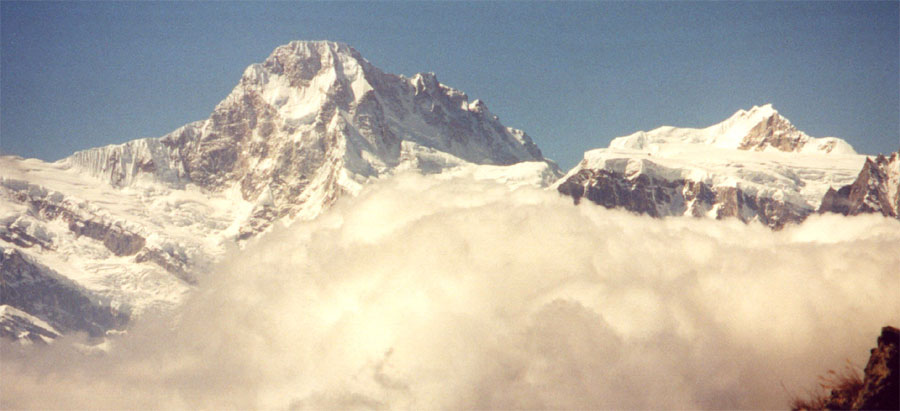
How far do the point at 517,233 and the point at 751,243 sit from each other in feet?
148

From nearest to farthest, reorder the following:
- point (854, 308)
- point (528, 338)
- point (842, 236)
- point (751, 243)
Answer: point (854, 308), point (528, 338), point (842, 236), point (751, 243)

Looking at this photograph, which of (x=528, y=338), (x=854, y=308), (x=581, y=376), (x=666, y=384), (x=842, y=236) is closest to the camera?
(x=854, y=308)

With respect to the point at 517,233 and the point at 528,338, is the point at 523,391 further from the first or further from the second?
the point at 517,233

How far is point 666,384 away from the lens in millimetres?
117062

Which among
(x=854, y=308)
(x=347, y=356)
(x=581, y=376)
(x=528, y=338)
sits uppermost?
(x=347, y=356)

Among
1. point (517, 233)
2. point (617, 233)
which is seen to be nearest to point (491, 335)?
point (517, 233)

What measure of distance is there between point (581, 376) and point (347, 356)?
173 feet

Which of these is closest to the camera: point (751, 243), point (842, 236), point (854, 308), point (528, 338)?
point (854, 308)

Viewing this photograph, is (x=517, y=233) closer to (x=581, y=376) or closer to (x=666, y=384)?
(x=581, y=376)

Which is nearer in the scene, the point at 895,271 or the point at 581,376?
the point at 895,271

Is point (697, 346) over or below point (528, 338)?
below

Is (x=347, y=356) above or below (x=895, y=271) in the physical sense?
above

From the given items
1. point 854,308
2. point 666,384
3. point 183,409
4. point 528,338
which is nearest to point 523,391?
point 528,338

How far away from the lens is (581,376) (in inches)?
5044
